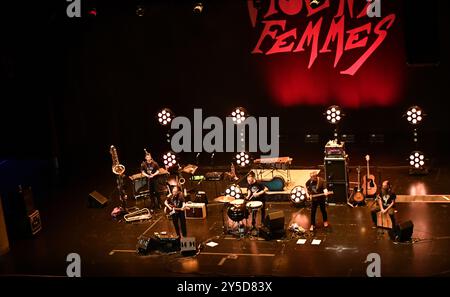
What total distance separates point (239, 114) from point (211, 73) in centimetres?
186

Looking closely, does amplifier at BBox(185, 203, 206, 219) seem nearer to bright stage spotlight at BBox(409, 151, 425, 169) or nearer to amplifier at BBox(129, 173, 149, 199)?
amplifier at BBox(129, 173, 149, 199)

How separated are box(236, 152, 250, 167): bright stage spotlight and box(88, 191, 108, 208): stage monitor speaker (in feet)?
11.7

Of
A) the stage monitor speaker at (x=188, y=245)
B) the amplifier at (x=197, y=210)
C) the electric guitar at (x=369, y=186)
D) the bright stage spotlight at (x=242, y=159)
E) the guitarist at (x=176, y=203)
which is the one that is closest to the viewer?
the stage monitor speaker at (x=188, y=245)

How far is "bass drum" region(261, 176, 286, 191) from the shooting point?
15.9m

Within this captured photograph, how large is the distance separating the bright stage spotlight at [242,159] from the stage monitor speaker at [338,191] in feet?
9.63

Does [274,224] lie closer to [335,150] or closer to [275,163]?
[335,150]

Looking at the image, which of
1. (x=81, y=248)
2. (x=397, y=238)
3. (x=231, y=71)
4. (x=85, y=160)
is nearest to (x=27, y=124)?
(x=85, y=160)

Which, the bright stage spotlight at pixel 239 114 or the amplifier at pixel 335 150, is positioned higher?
the bright stage spotlight at pixel 239 114

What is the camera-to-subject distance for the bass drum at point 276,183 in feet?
52.1

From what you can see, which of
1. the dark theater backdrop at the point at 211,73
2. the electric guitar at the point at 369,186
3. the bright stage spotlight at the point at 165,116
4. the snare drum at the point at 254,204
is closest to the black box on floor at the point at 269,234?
the snare drum at the point at 254,204

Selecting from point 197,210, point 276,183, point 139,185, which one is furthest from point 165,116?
point 276,183

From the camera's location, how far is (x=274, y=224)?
532 inches

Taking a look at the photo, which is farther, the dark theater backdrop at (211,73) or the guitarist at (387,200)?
the dark theater backdrop at (211,73)

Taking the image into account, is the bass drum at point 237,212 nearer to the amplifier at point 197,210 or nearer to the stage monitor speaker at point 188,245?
the stage monitor speaker at point 188,245
